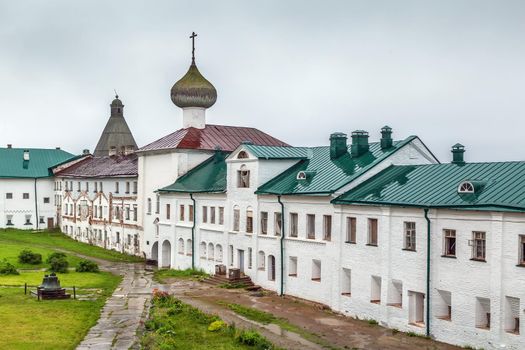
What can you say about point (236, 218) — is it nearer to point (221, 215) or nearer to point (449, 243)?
point (221, 215)

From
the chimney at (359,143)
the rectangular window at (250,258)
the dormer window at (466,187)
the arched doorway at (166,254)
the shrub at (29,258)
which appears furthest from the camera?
the arched doorway at (166,254)

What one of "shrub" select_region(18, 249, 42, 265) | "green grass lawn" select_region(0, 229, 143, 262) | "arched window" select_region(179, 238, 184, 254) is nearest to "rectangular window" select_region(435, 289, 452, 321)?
"arched window" select_region(179, 238, 184, 254)

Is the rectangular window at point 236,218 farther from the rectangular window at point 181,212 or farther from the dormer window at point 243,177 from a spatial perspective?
the rectangular window at point 181,212

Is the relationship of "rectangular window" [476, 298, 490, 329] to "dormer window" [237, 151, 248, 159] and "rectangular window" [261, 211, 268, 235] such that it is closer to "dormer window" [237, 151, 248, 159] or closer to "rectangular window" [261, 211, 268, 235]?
"rectangular window" [261, 211, 268, 235]

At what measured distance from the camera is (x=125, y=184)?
67.3 metres

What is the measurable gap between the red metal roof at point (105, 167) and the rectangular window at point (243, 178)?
20.6m

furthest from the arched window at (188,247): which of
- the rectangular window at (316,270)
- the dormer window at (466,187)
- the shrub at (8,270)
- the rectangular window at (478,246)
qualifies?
the rectangular window at (478,246)

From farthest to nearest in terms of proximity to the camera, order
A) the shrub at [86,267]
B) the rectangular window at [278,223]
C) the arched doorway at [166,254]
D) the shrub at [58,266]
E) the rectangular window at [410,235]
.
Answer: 1. the arched doorway at [166,254]
2. the shrub at [86,267]
3. the shrub at [58,266]
4. the rectangular window at [278,223]
5. the rectangular window at [410,235]

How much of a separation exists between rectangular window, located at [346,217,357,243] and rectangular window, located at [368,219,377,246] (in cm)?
131

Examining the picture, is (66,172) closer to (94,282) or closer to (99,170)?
(99,170)

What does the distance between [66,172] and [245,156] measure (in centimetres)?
4173

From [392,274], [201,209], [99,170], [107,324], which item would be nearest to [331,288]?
[392,274]

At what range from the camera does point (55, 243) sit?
7150cm

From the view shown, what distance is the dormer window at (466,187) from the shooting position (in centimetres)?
3020
